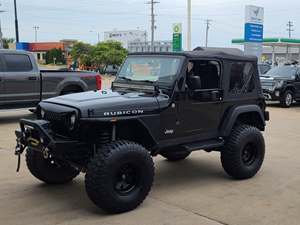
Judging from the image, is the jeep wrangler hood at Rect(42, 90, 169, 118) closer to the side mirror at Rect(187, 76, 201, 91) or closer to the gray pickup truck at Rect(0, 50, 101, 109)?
the side mirror at Rect(187, 76, 201, 91)

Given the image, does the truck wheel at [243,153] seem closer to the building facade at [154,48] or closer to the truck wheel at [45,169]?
the building facade at [154,48]

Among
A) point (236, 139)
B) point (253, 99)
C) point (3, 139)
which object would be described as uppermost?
point (253, 99)

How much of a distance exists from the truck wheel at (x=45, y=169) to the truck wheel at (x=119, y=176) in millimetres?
1192

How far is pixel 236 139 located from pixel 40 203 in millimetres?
2820

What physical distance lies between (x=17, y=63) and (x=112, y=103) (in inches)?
322

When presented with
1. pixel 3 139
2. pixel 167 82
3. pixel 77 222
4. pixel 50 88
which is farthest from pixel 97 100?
pixel 50 88

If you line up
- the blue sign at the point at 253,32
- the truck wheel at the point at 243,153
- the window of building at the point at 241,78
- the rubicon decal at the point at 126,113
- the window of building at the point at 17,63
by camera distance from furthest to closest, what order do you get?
1. the blue sign at the point at 253,32
2. the window of building at the point at 17,63
3. the window of building at the point at 241,78
4. the truck wheel at the point at 243,153
5. the rubicon decal at the point at 126,113

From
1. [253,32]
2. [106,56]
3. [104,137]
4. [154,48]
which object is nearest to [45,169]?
[104,137]

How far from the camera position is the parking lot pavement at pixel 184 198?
17.8 ft

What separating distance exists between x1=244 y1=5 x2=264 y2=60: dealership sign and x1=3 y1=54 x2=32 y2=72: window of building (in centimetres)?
1619

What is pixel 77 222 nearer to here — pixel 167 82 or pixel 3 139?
pixel 167 82

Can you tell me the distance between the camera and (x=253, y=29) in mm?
27500

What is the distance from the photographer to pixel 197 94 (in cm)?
669

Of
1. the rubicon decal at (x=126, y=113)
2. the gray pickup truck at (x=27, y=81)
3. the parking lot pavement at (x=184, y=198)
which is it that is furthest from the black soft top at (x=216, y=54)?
the gray pickup truck at (x=27, y=81)
